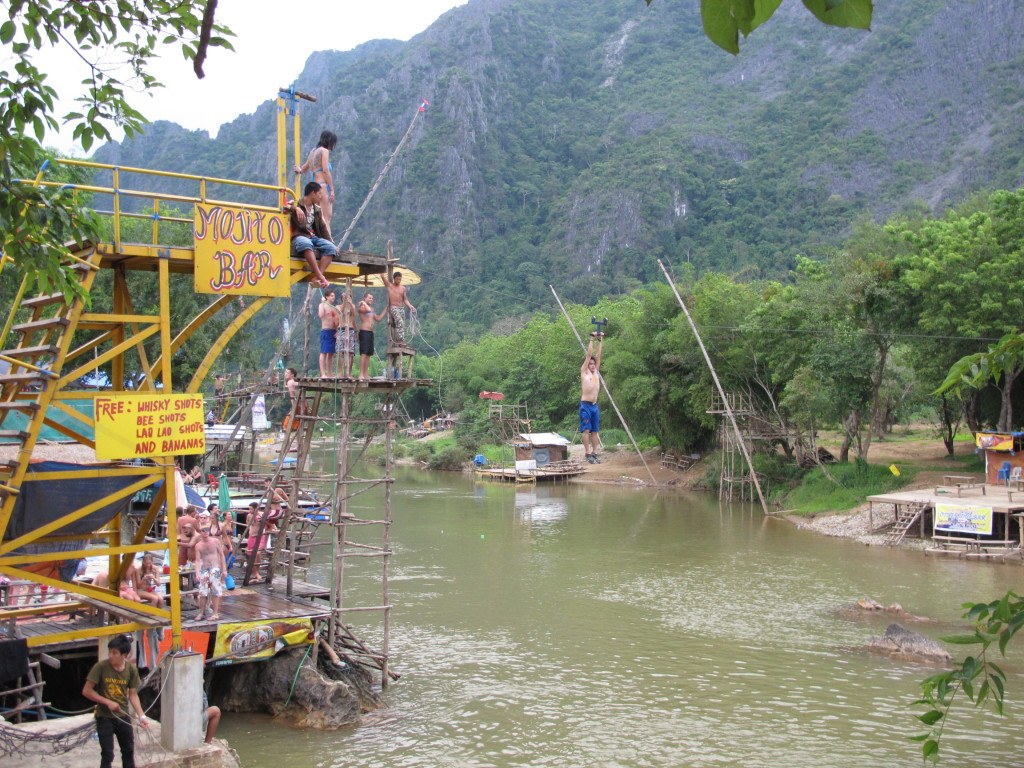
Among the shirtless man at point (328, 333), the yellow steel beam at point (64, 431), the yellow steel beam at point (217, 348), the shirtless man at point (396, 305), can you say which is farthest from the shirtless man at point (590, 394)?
the yellow steel beam at point (64, 431)

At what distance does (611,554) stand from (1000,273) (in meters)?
14.6

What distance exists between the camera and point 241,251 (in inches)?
426

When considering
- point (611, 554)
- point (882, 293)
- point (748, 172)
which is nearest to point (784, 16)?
point (748, 172)

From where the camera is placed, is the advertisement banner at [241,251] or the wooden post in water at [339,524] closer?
the advertisement banner at [241,251]

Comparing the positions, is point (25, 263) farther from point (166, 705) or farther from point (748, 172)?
point (748, 172)

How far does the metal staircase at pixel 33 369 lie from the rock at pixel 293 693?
5.14 m

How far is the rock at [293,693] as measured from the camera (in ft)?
42.5

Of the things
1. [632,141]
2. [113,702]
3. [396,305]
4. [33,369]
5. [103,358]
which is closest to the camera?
[113,702]

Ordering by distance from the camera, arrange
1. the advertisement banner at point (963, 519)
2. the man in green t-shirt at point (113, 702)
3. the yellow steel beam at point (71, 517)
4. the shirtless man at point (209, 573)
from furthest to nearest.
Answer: the advertisement banner at point (963, 519) → the shirtless man at point (209, 573) → the yellow steel beam at point (71, 517) → the man in green t-shirt at point (113, 702)

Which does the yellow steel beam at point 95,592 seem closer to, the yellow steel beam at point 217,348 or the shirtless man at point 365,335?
the yellow steel beam at point 217,348

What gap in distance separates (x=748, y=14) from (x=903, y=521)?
29.7 m

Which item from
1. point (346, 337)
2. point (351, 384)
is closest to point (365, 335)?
point (346, 337)

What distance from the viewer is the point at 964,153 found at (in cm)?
9388

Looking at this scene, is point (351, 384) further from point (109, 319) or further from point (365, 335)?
point (109, 319)
